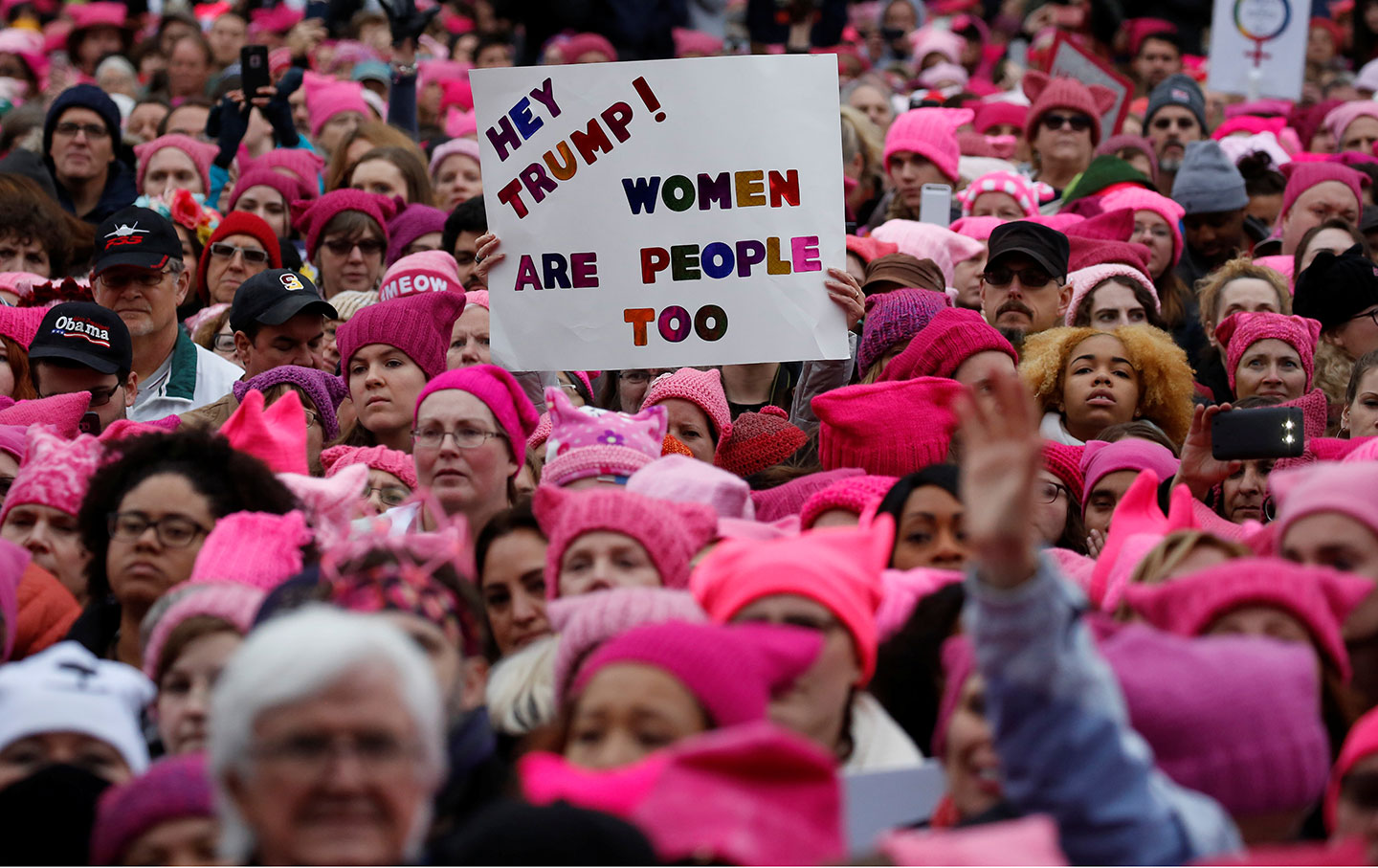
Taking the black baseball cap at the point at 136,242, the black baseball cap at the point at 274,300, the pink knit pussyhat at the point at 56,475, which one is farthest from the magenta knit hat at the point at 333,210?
the pink knit pussyhat at the point at 56,475

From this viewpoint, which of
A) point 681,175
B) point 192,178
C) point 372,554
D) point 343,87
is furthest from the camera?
point 343,87

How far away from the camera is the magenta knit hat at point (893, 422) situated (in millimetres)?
6156

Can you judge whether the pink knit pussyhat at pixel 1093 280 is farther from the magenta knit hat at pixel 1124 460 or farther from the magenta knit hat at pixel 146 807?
the magenta knit hat at pixel 146 807

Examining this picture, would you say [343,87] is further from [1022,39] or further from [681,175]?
[1022,39]

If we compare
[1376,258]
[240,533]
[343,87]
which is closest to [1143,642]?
[240,533]

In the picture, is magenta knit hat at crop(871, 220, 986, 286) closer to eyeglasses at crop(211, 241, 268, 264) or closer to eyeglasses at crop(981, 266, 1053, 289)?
eyeglasses at crop(981, 266, 1053, 289)

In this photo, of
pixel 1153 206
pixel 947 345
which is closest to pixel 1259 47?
pixel 1153 206

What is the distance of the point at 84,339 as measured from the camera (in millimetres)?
6793

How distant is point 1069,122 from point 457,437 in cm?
593

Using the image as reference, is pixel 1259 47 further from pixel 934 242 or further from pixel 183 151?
pixel 183 151

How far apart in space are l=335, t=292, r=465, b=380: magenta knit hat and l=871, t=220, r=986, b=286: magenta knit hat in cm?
240

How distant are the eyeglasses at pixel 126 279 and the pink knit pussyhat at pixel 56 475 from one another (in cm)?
206

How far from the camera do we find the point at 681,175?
6.73 meters

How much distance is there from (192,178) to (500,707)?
22.6 ft
